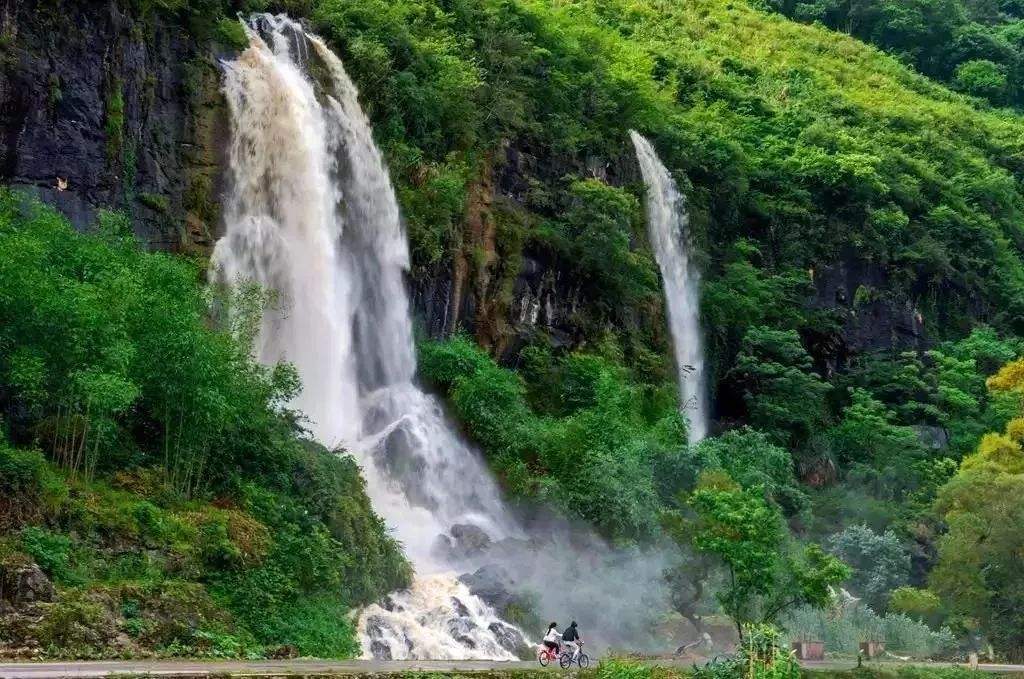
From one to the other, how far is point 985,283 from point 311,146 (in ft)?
123

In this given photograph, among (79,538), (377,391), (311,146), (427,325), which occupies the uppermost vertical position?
(311,146)

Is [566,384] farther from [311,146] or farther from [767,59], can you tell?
[767,59]

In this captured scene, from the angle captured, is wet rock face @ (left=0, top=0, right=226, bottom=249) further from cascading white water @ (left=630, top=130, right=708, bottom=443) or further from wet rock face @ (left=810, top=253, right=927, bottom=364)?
wet rock face @ (left=810, top=253, right=927, bottom=364)

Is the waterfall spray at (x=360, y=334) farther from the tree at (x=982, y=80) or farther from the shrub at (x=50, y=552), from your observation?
the tree at (x=982, y=80)

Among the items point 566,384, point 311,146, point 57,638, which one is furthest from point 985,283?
point 57,638

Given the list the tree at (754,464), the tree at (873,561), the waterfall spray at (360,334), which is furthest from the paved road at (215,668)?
the tree at (873,561)

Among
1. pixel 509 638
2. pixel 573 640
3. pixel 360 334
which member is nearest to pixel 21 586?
pixel 573 640

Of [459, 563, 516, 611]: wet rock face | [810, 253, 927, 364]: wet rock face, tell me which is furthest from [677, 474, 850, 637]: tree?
[810, 253, 927, 364]: wet rock face

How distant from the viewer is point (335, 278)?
Answer: 3544 centimetres

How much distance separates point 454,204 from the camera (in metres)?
39.7

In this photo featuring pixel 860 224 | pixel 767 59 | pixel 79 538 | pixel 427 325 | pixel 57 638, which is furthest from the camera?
pixel 767 59

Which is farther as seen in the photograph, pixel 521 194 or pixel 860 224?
pixel 860 224

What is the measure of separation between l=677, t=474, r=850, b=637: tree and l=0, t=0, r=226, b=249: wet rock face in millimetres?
14048

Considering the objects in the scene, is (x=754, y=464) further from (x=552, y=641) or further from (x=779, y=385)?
(x=552, y=641)
